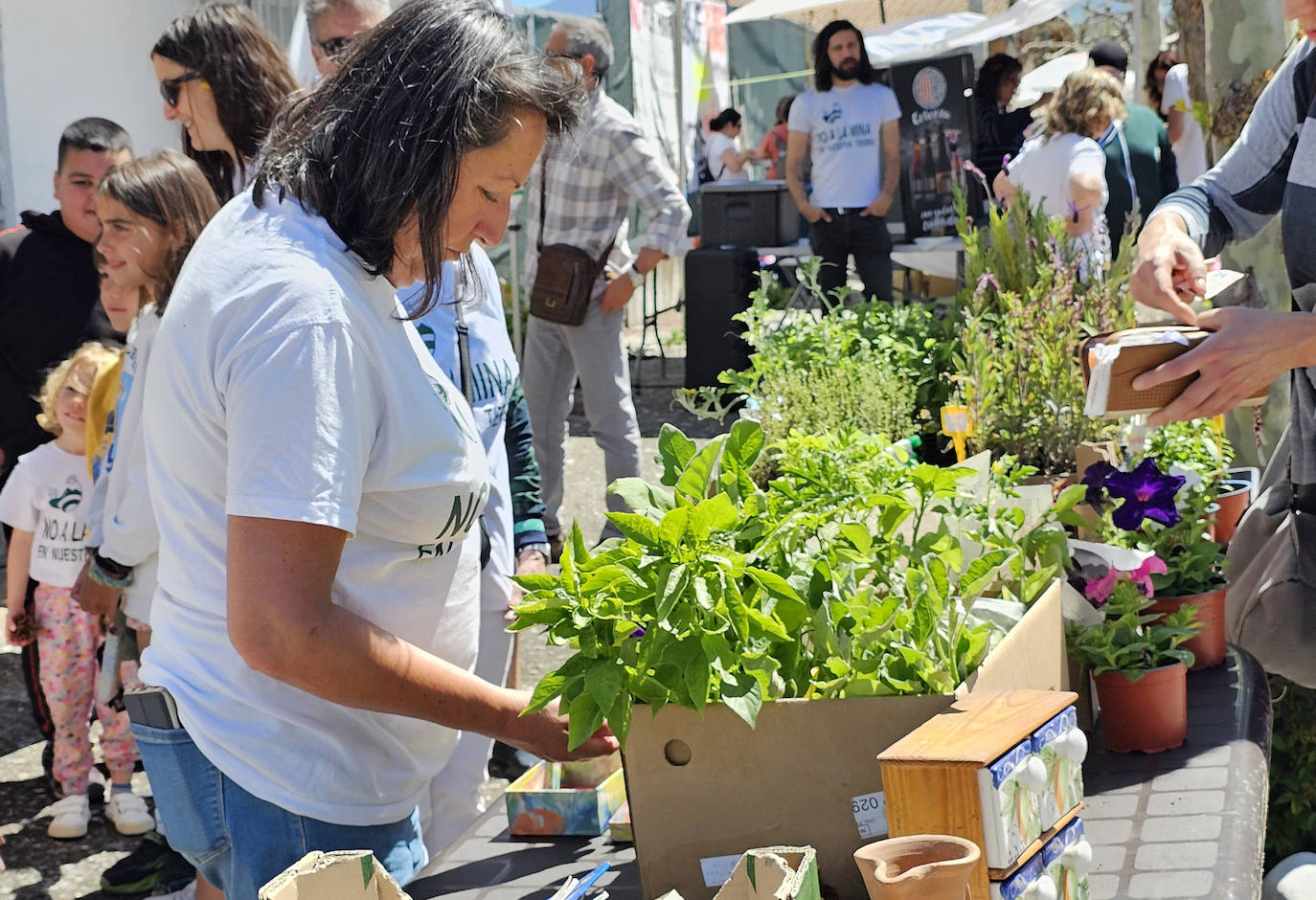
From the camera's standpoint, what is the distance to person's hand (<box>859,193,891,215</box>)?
7.14 meters

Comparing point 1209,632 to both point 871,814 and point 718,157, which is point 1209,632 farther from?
point 718,157

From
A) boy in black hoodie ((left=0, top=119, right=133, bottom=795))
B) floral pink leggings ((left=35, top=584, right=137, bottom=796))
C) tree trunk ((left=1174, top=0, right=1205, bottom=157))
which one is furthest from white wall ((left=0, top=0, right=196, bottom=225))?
tree trunk ((left=1174, top=0, right=1205, bottom=157))

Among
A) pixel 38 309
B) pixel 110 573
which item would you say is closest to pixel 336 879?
pixel 110 573

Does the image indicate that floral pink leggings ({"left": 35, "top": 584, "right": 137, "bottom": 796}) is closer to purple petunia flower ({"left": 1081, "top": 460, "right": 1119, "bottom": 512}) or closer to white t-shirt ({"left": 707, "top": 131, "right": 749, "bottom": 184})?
purple petunia flower ({"left": 1081, "top": 460, "right": 1119, "bottom": 512})

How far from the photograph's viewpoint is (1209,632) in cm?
193

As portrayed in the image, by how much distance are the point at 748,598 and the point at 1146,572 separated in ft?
2.49

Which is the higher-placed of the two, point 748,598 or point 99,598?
point 748,598

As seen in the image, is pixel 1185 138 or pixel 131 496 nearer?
pixel 131 496

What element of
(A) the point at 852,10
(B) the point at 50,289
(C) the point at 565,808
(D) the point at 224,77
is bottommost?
(C) the point at 565,808

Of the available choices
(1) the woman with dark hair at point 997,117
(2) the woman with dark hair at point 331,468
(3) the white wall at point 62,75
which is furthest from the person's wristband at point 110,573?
(1) the woman with dark hair at point 997,117

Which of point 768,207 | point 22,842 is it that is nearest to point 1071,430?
point 22,842

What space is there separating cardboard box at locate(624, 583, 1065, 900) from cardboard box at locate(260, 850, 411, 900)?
11.9 inches

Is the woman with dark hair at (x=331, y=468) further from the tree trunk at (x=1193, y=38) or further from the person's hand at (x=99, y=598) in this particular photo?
the tree trunk at (x=1193, y=38)

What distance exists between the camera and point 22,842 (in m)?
3.51
